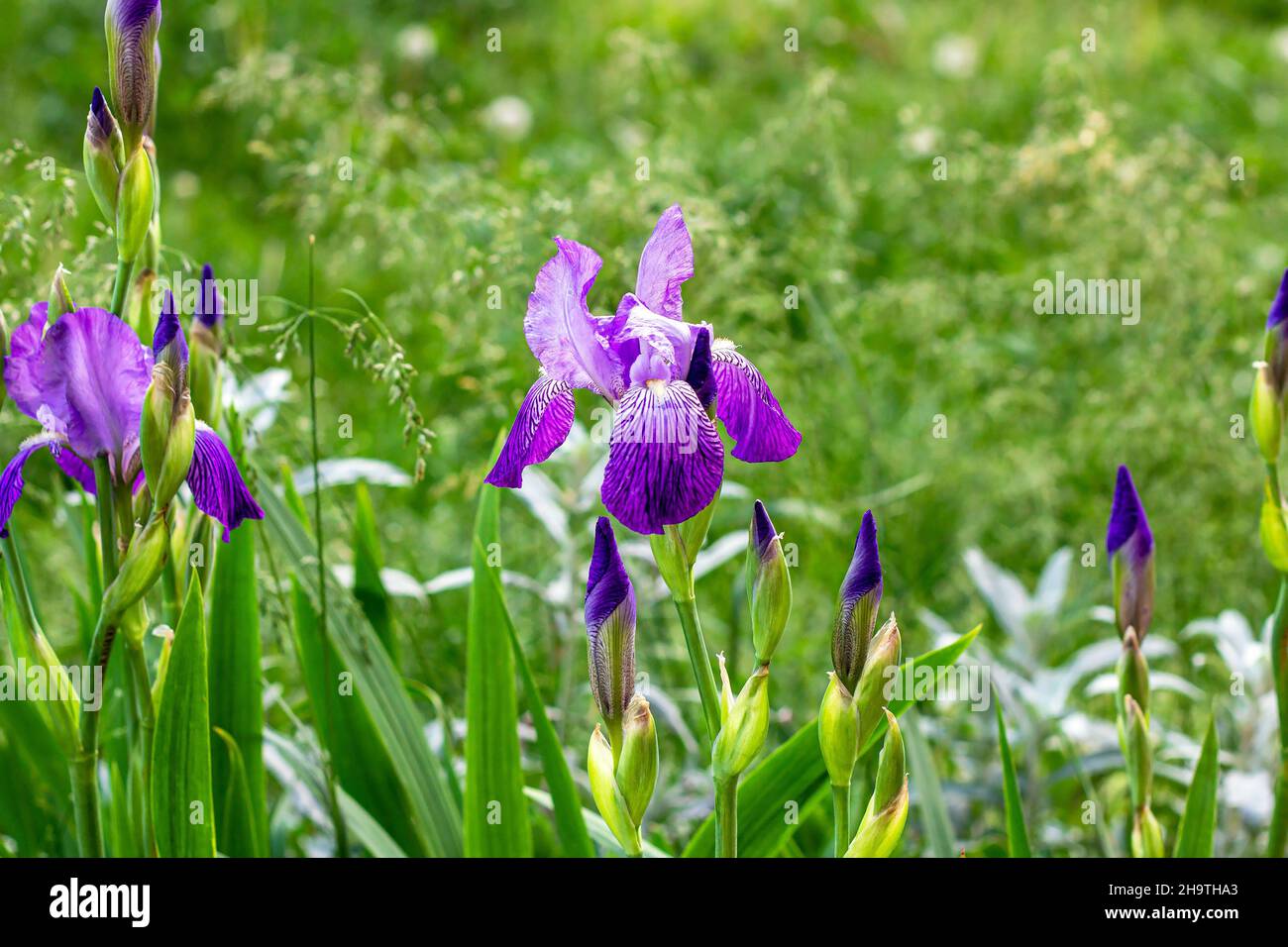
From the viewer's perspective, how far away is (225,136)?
3.79 m

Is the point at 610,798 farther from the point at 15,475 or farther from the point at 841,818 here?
the point at 15,475

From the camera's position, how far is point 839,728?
0.91m

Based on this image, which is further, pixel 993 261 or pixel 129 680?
pixel 993 261

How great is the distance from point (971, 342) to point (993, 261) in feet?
2.63

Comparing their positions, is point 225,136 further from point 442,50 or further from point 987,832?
point 987,832

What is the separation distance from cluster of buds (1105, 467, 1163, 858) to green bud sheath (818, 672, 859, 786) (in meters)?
0.34

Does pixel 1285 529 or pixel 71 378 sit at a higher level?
pixel 71 378

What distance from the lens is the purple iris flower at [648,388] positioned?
819 mm

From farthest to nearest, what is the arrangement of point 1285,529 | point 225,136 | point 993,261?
point 225,136 < point 993,261 < point 1285,529

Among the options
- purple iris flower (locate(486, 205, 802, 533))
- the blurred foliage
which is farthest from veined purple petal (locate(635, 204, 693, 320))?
the blurred foliage

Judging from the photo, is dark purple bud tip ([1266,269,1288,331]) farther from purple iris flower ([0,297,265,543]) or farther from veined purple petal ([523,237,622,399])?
purple iris flower ([0,297,265,543])

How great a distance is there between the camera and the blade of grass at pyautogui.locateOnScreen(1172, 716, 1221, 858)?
121 cm

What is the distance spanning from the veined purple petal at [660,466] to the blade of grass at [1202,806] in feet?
2.25
